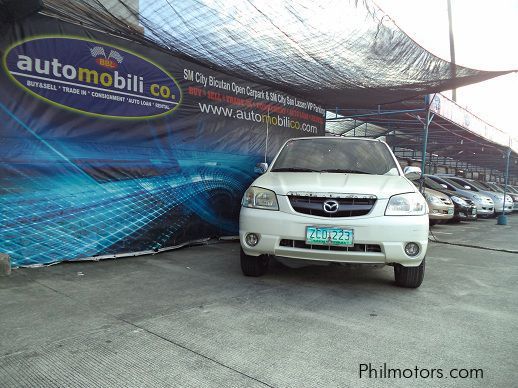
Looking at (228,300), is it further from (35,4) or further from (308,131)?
(308,131)

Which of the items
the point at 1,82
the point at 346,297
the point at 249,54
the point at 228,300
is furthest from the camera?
the point at 249,54

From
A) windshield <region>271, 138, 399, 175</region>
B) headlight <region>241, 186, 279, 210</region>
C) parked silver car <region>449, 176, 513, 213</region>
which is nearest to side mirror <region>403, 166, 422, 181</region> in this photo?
windshield <region>271, 138, 399, 175</region>

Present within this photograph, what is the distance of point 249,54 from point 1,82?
10.2ft

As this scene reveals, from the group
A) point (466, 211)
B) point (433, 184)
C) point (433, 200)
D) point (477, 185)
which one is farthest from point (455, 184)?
point (433, 200)

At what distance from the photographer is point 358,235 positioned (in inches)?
143

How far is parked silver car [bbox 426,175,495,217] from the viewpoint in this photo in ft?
44.2

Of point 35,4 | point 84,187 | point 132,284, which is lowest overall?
point 132,284

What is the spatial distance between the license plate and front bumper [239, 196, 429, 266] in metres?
0.05

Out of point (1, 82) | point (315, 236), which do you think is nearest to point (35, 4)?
point (1, 82)

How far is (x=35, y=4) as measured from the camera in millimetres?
3656

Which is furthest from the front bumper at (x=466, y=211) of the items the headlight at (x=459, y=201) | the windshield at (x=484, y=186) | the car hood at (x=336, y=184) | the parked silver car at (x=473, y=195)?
the car hood at (x=336, y=184)

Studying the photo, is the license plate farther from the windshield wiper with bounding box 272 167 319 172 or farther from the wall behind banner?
the wall behind banner

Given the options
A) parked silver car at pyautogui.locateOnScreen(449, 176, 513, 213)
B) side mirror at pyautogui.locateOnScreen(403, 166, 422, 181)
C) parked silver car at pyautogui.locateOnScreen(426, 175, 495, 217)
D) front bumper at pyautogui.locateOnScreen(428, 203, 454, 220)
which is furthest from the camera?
parked silver car at pyautogui.locateOnScreen(449, 176, 513, 213)

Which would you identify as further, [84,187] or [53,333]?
[84,187]
